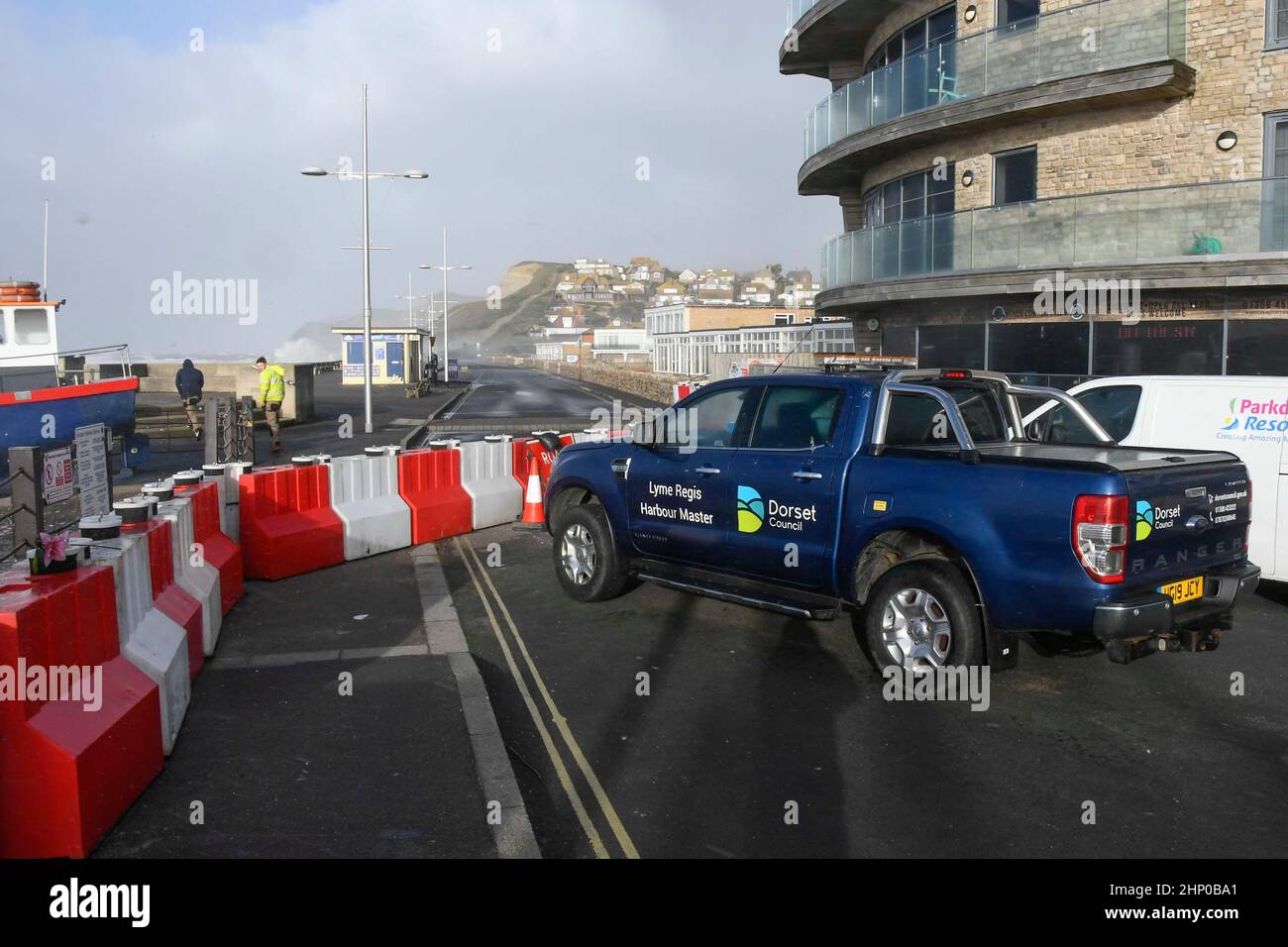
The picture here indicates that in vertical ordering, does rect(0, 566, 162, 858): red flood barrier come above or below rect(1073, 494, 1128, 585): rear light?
below

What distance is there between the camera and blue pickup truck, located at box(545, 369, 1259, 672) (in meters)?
6.03

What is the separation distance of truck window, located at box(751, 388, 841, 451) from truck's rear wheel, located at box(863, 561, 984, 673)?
1216mm

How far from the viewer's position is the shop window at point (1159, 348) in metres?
18.1

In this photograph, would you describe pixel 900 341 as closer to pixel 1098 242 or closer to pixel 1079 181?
pixel 1079 181

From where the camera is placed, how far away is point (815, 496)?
736 centimetres

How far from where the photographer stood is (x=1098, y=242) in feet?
61.2

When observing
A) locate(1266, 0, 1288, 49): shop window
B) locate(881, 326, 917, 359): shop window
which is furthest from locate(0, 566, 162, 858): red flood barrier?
locate(881, 326, 917, 359): shop window

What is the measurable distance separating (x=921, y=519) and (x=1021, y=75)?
52.4 ft

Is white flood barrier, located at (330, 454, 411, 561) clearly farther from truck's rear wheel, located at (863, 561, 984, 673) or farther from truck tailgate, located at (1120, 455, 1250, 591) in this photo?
truck tailgate, located at (1120, 455, 1250, 591)

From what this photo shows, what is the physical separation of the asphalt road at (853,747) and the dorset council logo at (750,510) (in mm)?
910

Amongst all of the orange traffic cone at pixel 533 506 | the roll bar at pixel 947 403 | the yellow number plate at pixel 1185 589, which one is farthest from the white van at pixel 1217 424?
the orange traffic cone at pixel 533 506
